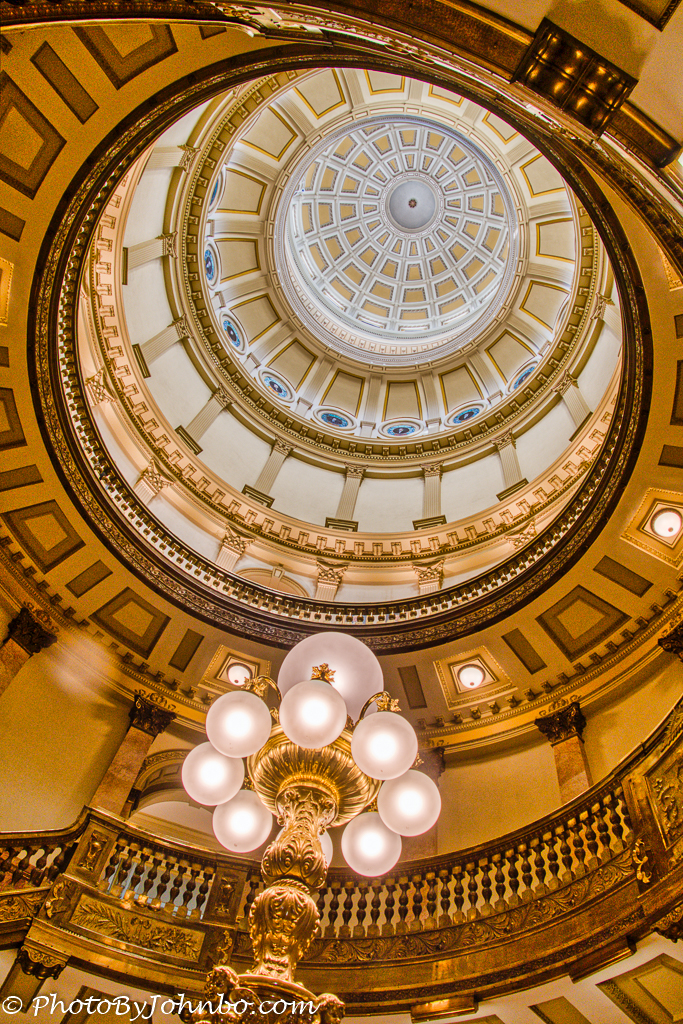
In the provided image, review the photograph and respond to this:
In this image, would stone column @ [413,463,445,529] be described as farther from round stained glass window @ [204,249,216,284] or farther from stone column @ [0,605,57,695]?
stone column @ [0,605,57,695]

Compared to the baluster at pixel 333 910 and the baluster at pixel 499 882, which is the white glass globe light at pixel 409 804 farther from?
the baluster at pixel 333 910

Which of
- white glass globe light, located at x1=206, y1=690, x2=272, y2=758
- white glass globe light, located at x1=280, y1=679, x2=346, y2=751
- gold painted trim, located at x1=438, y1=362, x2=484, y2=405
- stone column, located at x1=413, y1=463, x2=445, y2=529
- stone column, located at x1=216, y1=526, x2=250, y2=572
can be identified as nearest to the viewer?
white glass globe light, located at x1=280, y1=679, x2=346, y2=751

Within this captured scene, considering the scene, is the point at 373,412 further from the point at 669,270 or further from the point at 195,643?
the point at 669,270

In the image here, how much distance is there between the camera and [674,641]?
1004 centimetres

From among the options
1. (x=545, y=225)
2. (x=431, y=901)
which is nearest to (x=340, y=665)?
(x=431, y=901)

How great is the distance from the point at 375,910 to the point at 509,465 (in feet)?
41.7

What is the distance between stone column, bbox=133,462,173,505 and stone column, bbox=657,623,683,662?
11064 mm

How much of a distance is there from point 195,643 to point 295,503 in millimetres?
6943

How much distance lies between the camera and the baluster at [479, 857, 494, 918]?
24.3 ft

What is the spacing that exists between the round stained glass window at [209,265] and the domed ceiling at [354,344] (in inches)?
8.1

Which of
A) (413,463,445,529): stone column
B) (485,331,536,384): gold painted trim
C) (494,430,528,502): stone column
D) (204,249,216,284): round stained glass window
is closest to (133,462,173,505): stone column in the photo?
(413,463,445,529): stone column

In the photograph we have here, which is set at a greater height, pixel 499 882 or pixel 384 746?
pixel 499 882

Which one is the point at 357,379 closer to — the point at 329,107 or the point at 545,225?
the point at 545,225

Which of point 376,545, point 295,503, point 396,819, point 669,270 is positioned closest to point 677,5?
point 669,270
